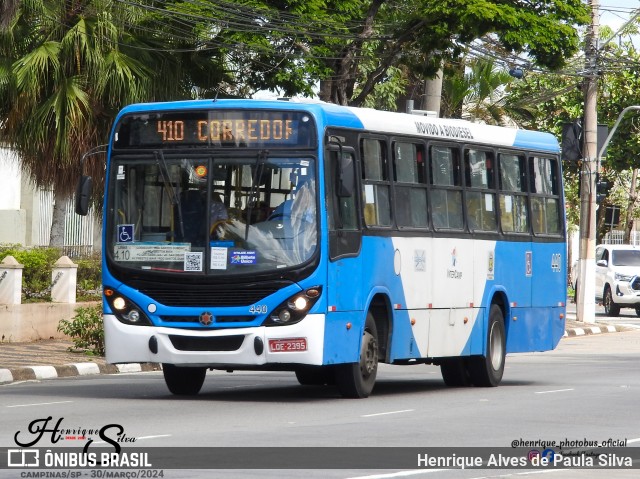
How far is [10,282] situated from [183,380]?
8484 mm

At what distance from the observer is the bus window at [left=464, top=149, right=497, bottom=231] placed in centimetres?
1825

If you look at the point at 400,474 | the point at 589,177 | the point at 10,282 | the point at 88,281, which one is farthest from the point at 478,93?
the point at 400,474

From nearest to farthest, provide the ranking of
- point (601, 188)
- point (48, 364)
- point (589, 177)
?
point (48, 364) → point (601, 188) → point (589, 177)

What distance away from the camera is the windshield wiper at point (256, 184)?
14.9 m

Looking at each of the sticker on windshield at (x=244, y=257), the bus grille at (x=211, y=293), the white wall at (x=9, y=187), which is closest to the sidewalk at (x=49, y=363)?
the bus grille at (x=211, y=293)

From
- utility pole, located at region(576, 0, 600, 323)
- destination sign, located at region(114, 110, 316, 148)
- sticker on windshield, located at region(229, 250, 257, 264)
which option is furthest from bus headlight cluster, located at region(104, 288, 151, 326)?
utility pole, located at region(576, 0, 600, 323)

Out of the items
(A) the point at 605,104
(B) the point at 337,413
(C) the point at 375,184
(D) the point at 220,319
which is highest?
(A) the point at 605,104

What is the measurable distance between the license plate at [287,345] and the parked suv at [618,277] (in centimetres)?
2637

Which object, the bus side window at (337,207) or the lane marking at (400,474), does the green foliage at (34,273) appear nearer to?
the bus side window at (337,207)

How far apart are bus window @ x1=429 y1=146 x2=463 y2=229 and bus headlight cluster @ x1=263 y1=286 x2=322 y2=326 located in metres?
2.98

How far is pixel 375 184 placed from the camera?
1620cm

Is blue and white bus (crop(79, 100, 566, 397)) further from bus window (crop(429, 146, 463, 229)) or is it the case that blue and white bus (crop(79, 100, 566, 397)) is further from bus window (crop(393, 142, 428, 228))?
bus window (crop(429, 146, 463, 229))

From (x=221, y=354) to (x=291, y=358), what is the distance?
27.2 inches

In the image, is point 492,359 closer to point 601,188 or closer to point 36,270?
point 36,270
